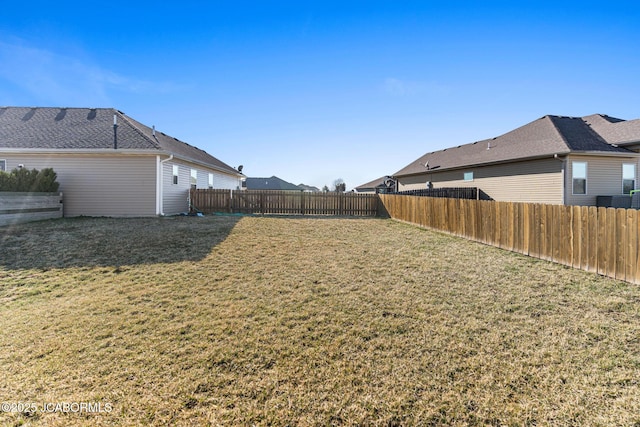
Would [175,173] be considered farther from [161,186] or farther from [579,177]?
[579,177]

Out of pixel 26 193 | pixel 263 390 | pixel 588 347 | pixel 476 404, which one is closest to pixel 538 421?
pixel 476 404

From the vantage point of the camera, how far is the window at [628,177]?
13492mm

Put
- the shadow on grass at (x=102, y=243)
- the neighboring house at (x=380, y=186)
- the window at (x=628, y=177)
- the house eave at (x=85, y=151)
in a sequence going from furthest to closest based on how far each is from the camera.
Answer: the neighboring house at (x=380, y=186)
the window at (x=628, y=177)
the house eave at (x=85, y=151)
the shadow on grass at (x=102, y=243)

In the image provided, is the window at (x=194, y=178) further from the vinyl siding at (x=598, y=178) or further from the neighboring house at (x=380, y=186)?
the neighboring house at (x=380, y=186)

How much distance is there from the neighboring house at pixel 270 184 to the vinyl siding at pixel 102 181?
34072mm

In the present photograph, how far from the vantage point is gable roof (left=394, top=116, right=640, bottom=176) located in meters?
12.9

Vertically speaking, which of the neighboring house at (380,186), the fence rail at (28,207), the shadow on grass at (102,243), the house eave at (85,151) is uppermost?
the neighboring house at (380,186)

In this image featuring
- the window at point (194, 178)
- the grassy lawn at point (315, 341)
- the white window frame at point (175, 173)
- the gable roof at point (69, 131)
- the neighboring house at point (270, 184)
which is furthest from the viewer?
the neighboring house at point (270, 184)

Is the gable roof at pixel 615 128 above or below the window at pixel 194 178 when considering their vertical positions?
above

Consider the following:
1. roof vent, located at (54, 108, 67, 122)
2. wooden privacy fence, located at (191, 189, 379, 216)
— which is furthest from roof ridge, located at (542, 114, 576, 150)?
roof vent, located at (54, 108, 67, 122)

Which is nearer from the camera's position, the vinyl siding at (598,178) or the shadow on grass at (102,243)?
the shadow on grass at (102,243)

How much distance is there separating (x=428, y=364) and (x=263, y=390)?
159cm

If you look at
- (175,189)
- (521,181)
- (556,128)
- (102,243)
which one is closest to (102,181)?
(175,189)

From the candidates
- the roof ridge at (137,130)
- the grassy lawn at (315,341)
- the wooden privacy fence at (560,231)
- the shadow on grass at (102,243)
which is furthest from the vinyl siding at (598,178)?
the roof ridge at (137,130)
